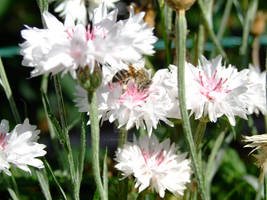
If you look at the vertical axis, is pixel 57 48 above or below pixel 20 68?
above

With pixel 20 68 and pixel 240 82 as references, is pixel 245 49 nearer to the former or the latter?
pixel 240 82

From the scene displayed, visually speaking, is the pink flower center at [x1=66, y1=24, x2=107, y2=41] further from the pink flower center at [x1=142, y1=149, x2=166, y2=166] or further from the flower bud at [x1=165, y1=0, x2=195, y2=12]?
the pink flower center at [x1=142, y1=149, x2=166, y2=166]

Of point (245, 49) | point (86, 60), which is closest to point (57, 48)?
point (86, 60)

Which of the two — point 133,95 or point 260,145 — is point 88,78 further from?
point 260,145

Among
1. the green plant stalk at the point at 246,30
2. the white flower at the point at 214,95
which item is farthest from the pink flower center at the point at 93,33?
the green plant stalk at the point at 246,30

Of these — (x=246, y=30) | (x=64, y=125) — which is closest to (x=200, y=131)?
(x=64, y=125)
